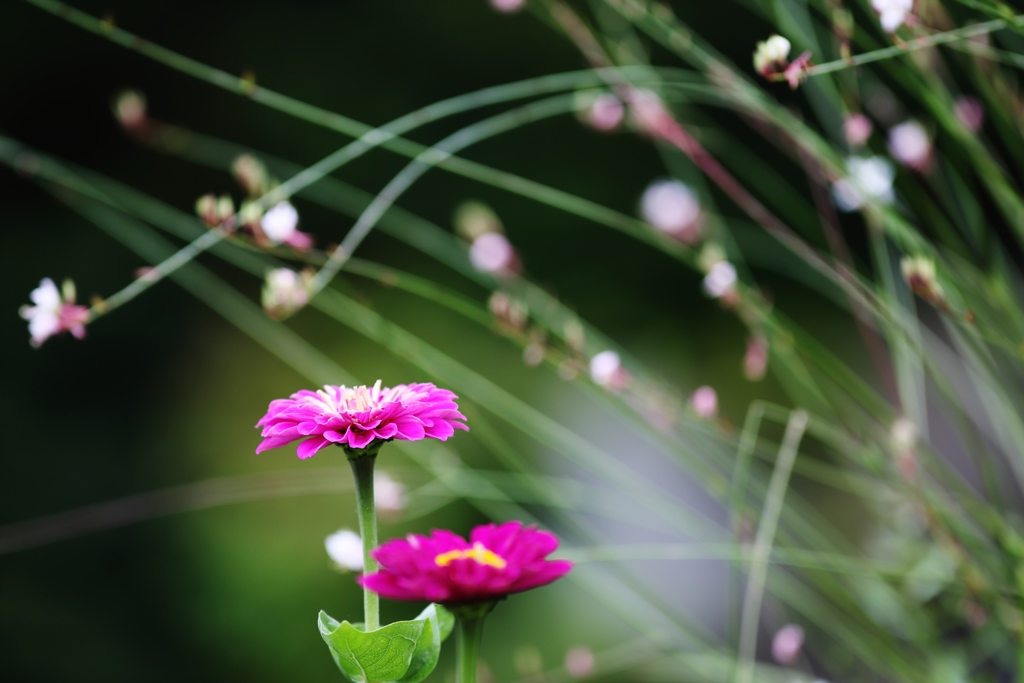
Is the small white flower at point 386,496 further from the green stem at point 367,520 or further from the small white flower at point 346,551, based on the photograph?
the green stem at point 367,520

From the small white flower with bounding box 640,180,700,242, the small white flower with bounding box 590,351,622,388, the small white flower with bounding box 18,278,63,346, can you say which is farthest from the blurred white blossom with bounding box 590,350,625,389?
the small white flower with bounding box 18,278,63,346

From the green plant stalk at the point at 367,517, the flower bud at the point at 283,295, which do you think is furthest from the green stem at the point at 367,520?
the flower bud at the point at 283,295

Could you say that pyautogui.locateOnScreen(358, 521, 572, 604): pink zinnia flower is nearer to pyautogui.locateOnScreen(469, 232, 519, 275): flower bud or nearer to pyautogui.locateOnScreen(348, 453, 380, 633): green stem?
pyautogui.locateOnScreen(348, 453, 380, 633): green stem

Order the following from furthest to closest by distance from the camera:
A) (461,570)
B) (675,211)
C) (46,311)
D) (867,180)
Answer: (675,211) < (867,180) < (46,311) < (461,570)

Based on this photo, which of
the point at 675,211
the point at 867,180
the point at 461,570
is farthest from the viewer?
the point at 675,211

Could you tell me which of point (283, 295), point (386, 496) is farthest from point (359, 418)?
point (386, 496)

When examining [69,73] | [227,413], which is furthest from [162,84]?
[227,413]

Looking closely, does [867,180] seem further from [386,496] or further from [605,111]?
[386,496]

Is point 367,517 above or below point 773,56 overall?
below
